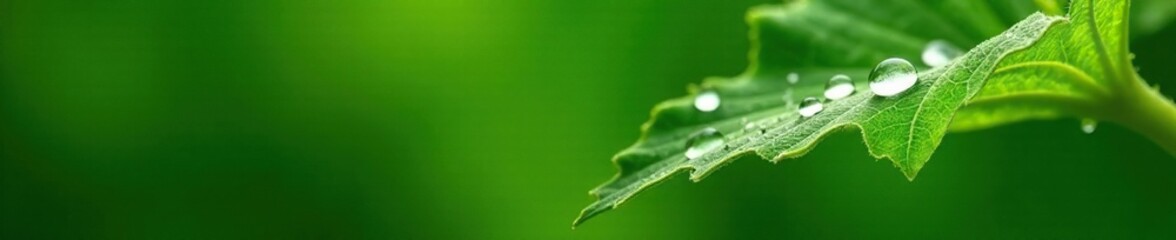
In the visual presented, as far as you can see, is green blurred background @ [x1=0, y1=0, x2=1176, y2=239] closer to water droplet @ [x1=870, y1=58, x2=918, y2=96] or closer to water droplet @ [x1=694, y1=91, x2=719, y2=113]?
water droplet @ [x1=694, y1=91, x2=719, y2=113]

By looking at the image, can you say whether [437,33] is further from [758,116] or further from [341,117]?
[758,116]

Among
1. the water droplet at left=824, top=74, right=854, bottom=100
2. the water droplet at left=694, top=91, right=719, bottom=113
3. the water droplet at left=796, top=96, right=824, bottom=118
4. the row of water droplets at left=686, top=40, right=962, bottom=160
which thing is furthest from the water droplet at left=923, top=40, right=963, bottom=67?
A: the water droplet at left=796, top=96, right=824, bottom=118

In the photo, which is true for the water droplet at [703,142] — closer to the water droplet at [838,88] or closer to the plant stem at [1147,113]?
the water droplet at [838,88]

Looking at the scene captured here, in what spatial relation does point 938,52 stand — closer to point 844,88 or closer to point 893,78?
point 844,88

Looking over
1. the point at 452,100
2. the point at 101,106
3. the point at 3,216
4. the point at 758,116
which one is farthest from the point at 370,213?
the point at 758,116

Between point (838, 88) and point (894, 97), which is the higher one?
point (838, 88)

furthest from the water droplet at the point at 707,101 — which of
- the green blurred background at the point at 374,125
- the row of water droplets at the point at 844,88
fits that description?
the green blurred background at the point at 374,125

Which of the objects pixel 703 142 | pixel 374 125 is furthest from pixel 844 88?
pixel 374 125
